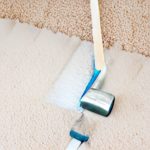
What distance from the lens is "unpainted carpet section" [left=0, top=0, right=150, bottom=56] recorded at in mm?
1506

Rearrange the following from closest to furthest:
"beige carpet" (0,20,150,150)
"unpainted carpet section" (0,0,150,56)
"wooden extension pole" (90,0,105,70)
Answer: "beige carpet" (0,20,150,150) < "wooden extension pole" (90,0,105,70) < "unpainted carpet section" (0,0,150,56)

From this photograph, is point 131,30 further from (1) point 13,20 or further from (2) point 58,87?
(1) point 13,20

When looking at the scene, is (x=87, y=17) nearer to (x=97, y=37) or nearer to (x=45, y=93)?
(x=97, y=37)

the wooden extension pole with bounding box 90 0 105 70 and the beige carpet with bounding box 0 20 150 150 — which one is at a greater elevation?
the wooden extension pole with bounding box 90 0 105 70

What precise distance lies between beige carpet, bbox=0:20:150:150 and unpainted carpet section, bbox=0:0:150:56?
0.18 feet

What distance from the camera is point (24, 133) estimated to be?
1186 mm

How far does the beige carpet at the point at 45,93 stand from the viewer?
1.16 meters

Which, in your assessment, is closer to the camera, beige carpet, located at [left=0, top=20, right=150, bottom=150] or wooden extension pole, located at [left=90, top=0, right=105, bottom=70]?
beige carpet, located at [left=0, top=20, right=150, bottom=150]

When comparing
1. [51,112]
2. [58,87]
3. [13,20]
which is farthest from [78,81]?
[13,20]

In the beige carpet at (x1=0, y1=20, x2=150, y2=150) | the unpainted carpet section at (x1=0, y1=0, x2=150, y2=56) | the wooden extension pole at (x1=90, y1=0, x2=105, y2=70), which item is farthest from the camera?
the unpainted carpet section at (x1=0, y1=0, x2=150, y2=56)

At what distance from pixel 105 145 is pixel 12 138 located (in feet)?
1.04

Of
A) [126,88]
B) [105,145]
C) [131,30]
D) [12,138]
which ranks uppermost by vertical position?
[131,30]

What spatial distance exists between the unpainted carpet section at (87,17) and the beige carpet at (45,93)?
2.1 inches

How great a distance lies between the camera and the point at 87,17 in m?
1.61
